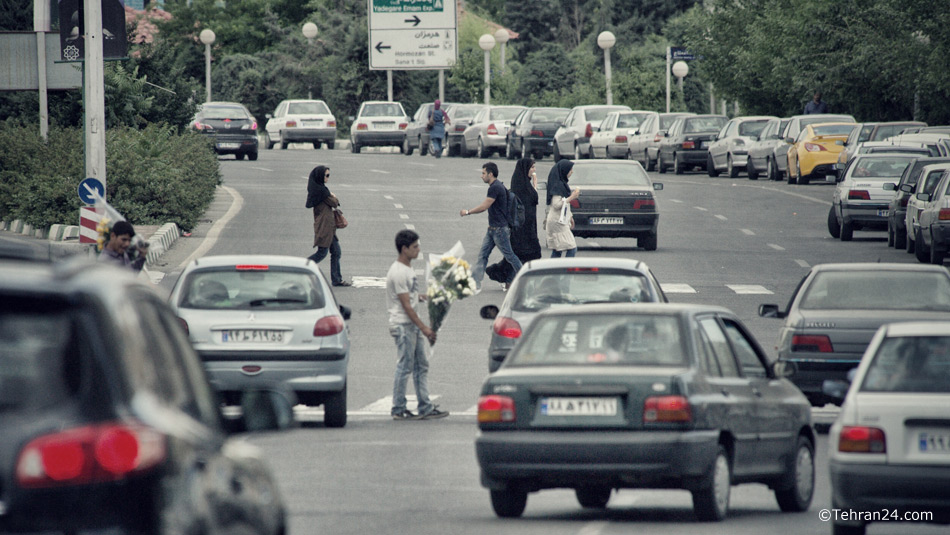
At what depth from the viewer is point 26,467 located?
3.96 metres

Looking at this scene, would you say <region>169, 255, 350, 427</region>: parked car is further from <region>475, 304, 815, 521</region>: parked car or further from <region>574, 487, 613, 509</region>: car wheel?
<region>475, 304, 815, 521</region>: parked car

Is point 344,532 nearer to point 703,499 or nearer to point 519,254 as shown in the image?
point 703,499

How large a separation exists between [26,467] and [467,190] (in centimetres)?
3734

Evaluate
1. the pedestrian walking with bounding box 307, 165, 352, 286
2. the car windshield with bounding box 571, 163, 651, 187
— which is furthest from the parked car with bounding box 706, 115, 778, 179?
the pedestrian walking with bounding box 307, 165, 352, 286

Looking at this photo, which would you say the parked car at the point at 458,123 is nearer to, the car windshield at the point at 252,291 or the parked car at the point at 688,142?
the parked car at the point at 688,142

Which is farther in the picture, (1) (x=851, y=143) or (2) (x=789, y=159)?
(2) (x=789, y=159)

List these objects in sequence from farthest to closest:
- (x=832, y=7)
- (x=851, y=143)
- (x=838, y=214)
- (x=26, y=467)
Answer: (x=832, y=7) → (x=851, y=143) → (x=838, y=214) → (x=26, y=467)

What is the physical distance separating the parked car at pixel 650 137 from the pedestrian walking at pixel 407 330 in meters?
35.8

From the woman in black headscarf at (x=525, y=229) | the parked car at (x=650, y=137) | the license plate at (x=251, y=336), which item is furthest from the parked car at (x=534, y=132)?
the license plate at (x=251, y=336)

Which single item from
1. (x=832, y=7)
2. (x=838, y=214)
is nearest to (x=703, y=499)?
(x=838, y=214)

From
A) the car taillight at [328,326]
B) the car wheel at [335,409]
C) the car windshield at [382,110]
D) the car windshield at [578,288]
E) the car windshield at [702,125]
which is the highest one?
the car windshield at [382,110]

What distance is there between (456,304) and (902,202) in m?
9.82

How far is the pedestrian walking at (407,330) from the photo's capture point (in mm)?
14578

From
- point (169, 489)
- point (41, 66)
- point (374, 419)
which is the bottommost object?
point (374, 419)
